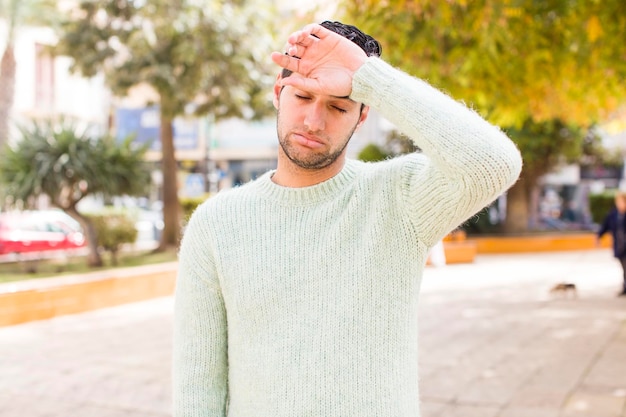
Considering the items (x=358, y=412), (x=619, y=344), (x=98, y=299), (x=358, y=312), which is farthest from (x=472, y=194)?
(x=98, y=299)

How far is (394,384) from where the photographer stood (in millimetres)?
1963

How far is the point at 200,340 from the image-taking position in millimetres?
2117

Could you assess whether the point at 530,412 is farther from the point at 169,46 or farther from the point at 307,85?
the point at 169,46

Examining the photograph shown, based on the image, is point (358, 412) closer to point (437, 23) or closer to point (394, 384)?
point (394, 384)

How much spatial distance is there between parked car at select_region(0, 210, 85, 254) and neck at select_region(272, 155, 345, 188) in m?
16.3

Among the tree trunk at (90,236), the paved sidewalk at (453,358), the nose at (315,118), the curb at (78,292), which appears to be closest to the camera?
the nose at (315,118)

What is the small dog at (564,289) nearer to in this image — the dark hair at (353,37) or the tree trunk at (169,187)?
the tree trunk at (169,187)

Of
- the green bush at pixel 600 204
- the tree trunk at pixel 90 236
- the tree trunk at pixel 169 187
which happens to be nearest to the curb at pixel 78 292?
the tree trunk at pixel 90 236

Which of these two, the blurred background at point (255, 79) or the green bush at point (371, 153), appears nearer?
the blurred background at point (255, 79)

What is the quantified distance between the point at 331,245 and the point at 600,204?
2650cm

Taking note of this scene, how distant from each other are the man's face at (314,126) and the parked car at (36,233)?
1638 centimetres

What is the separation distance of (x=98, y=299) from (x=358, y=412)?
32.6 feet

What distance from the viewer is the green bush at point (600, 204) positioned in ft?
86.6

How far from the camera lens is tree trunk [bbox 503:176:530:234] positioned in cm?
2270
